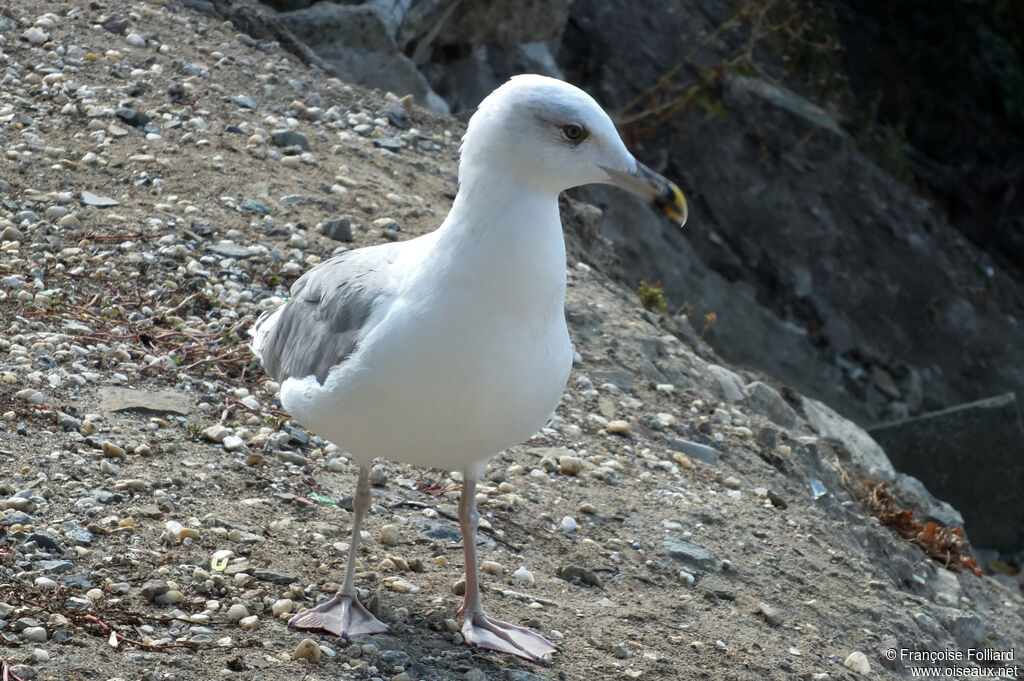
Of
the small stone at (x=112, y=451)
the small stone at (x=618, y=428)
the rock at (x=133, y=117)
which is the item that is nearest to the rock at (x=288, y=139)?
the rock at (x=133, y=117)

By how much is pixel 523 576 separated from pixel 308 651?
109cm

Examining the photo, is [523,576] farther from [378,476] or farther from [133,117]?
[133,117]

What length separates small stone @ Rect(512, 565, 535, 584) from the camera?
178 inches

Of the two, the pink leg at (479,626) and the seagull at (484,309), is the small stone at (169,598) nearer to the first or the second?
the seagull at (484,309)

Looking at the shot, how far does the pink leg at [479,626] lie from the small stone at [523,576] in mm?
433

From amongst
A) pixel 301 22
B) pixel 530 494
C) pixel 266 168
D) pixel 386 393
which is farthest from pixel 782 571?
pixel 301 22

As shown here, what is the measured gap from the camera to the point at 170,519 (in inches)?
165

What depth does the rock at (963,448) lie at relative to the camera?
29.0 feet

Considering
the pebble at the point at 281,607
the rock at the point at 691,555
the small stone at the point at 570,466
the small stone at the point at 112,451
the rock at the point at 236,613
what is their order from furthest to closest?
the small stone at the point at 570,466 < the rock at the point at 691,555 < the small stone at the point at 112,451 < the pebble at the point at 281,607 < the rock at the point at 236,613

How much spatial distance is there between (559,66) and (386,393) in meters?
9.55

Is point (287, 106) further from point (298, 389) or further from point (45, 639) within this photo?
point (45, 639)

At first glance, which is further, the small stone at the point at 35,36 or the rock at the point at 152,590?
the small stone at the point at 35,36

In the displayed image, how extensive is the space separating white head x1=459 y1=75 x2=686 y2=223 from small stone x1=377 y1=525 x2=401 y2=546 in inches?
61.0

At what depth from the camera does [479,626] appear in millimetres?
4020
